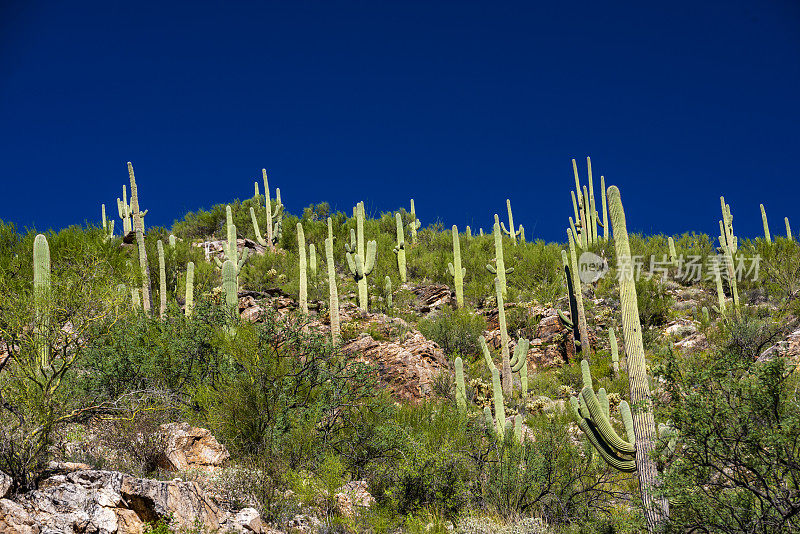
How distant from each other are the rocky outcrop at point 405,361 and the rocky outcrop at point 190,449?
5.56 m

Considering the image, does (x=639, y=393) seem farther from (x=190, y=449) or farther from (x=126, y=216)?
(x=126, y=216)

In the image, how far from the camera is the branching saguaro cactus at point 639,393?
21.5 feet

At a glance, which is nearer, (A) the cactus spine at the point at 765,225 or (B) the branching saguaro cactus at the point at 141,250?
(B) the branching saguaro cactus at the point at 141,250

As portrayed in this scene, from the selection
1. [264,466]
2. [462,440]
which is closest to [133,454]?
[264,466]

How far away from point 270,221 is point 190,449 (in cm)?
1961

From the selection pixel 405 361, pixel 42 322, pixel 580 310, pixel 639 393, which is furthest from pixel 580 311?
pixel 42 322

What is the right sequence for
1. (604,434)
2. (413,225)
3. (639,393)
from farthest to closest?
(413,225), (604,434), (639,393)

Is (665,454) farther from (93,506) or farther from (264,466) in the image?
(93,506)

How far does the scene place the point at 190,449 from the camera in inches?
327

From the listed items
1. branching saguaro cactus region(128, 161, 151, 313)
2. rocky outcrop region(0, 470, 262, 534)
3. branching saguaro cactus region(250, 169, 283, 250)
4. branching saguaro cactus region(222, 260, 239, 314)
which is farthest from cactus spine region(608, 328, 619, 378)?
branching saguaro cactus region(250, 169, 283, 250)

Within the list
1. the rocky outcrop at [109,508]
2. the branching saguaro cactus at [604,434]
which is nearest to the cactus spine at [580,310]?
the branching saguaro cactus at [604,434]

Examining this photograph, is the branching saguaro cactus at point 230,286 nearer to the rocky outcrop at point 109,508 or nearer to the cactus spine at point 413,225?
the rocky outcrop at point 109,508

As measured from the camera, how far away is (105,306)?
7.74m

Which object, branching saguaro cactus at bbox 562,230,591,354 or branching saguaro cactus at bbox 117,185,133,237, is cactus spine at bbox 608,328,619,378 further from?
branching saguaro cactus at bbox 117,185,133,237
